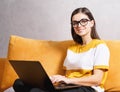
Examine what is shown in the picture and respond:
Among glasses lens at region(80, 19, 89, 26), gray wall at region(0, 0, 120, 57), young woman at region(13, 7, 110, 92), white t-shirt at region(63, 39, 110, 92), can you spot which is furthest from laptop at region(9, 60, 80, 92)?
gray wall at region(0, 0, 120, 57)

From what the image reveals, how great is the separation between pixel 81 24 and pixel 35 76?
0.56 m

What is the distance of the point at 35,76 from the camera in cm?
154

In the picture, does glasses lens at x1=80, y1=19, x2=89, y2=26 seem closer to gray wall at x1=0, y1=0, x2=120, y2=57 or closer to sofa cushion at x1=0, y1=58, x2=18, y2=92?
gray wall at x1=0, y1=0, x2=120, y2=57

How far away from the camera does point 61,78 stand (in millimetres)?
1672

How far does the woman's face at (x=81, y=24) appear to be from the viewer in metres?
1.89

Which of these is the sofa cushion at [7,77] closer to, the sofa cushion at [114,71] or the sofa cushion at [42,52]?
the sofa cushion at [42,52]

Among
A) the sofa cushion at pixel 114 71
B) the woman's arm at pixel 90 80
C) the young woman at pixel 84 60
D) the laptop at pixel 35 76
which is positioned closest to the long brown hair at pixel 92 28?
the young woman at pixel 84 60

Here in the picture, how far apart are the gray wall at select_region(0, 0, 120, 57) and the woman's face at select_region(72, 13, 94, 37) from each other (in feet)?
1.53

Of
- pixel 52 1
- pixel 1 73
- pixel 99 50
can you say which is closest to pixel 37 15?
pixel 52 1

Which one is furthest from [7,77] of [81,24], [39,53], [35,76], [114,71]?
[114,71]

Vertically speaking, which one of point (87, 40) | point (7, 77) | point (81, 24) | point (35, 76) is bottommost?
point (7, 77)

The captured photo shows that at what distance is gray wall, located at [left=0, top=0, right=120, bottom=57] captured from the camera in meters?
2.35

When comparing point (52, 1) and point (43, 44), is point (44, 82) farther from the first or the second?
point (52, 1)

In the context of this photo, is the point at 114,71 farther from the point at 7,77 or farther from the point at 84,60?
the point at 7,77
